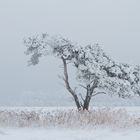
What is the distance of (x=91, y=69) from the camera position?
2067 centimetres

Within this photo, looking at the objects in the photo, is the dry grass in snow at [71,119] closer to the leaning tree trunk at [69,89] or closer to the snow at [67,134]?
the snow at [67,134]

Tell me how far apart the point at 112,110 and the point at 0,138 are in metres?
5.53

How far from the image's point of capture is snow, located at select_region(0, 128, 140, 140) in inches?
510

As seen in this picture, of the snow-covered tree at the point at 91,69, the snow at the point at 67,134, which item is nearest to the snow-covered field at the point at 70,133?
the snow at the point at 67,134

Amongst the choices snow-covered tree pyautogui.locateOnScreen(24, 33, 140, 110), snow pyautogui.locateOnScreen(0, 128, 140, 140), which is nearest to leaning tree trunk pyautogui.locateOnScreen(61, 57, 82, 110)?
snow-covered tree pyautogui.locateOnScreen(24, 33, 140, 110)

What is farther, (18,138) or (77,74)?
(77,74)

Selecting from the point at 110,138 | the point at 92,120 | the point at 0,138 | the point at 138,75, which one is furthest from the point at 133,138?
the point at 138,75

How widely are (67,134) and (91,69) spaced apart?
7.39 meters

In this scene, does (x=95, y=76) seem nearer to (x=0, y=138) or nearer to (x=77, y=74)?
(x=77, y=74)

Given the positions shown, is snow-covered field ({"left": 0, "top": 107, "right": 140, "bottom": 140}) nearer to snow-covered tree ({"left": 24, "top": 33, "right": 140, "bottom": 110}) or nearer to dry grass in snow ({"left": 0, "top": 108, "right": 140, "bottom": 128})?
dry grass in snow ({"left": 0, "top": 108, "right": 140, "bottom": 128})

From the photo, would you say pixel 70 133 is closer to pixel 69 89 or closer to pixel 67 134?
pixel 67 134

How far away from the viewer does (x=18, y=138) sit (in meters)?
13.0

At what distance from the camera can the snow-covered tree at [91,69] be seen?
2095cm

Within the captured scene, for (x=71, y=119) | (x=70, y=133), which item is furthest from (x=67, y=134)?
(x=71, y=119)
